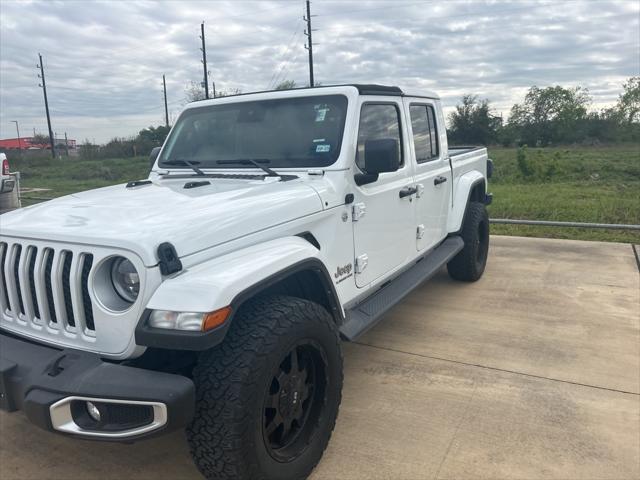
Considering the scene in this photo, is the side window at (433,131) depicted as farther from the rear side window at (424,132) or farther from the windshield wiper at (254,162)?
the windshield wiper at (254,162)

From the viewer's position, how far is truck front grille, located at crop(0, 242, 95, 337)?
7.55 feet

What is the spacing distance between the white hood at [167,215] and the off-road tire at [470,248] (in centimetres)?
287

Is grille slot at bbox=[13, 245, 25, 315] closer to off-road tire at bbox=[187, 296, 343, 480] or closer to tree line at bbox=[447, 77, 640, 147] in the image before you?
off-road tire at bbox=[187, 296, 343, 480]

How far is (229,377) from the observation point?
7.01 feet

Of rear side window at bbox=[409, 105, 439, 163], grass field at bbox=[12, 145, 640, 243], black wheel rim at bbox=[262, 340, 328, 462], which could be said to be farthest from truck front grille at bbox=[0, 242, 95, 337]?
grass field at bbox=[12, 145, 640, 243]

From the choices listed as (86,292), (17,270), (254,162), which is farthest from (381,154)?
(17,270)

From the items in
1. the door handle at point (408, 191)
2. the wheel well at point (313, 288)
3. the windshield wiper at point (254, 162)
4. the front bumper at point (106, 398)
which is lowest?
the front bumper at point (106, 398)

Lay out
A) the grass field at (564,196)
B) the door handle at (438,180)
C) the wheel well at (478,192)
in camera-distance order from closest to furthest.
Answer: the door handle at (438,180)
the wheel well at (478,192)
the grass field at (564,196)

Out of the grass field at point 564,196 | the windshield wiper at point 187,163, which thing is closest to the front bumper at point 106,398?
the windshield wiper at point 187,163

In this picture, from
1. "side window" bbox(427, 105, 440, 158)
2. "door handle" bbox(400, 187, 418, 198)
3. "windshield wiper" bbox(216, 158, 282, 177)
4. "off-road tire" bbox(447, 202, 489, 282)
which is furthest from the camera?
"off-road tire" bbox(447, 202, 489, 282)

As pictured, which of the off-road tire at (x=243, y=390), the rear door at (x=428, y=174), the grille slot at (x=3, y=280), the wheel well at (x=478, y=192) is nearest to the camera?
the off-road tire at (x=243, y=390)

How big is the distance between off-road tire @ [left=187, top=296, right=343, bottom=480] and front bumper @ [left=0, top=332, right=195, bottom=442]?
13 centimetres

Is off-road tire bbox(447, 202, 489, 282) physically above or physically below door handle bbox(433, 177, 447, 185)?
below

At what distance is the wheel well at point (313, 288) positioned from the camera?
278 centimetres
